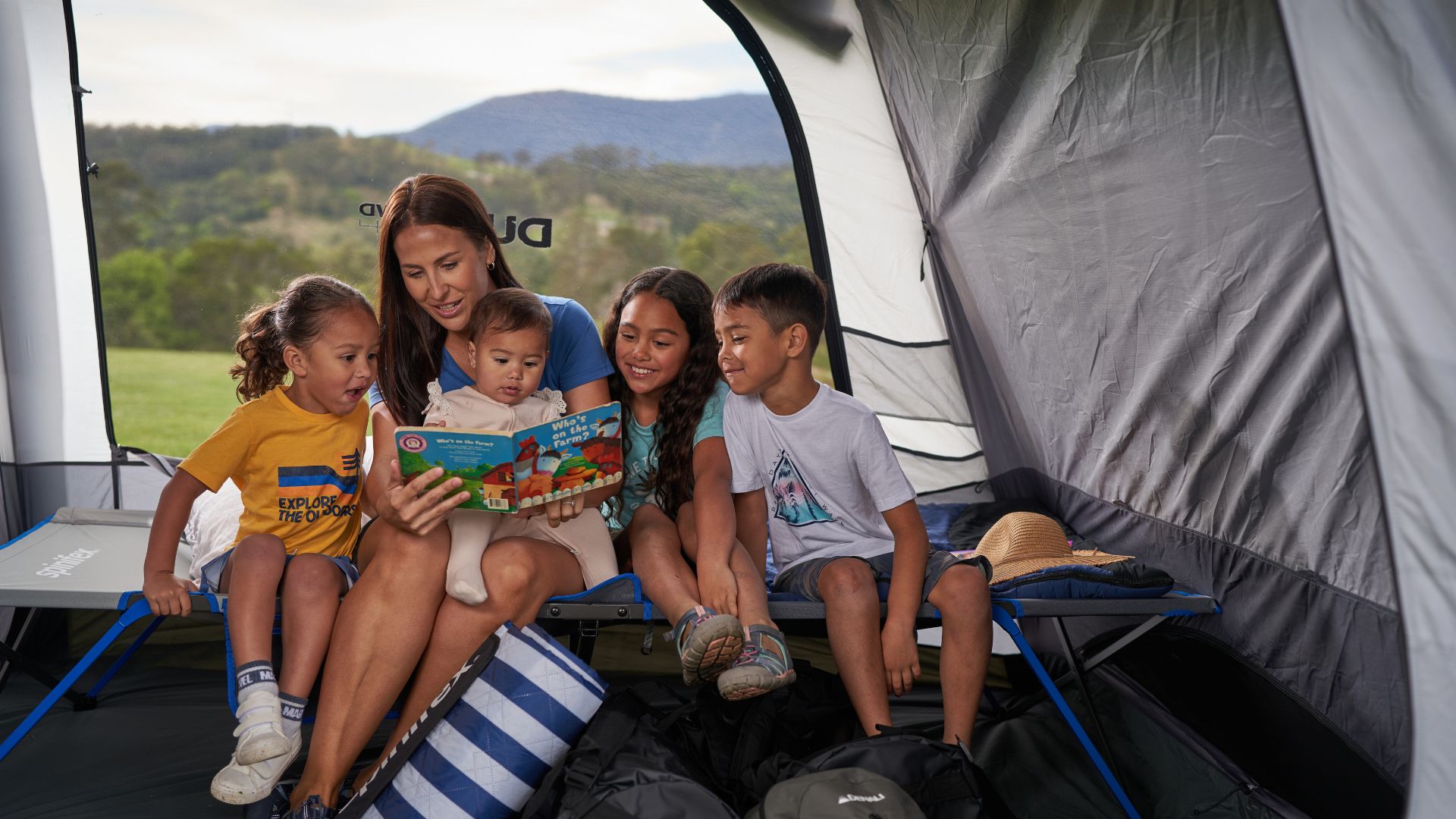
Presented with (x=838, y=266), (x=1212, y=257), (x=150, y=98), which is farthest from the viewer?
(x=150, y=98)

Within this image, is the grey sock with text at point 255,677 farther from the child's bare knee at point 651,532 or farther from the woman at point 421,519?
the child's bare knee at point 651,532

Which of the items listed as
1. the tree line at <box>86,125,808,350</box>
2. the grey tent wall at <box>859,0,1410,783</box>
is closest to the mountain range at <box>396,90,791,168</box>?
the grey tent wall at <box>859,0,1410,783</box>

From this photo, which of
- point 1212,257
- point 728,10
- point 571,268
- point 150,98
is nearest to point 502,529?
point 1212,257

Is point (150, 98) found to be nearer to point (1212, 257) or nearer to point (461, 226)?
point (461, 226)

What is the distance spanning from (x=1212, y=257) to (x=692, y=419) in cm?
100

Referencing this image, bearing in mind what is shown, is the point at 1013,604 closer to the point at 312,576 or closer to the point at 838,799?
the point at 838,799

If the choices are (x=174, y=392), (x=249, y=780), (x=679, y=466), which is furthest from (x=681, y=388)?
(x=174, y=392)

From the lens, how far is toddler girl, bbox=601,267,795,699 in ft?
6.04

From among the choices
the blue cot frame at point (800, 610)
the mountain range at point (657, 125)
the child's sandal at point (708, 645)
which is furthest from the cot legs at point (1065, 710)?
the mountain range at point (657, 125)

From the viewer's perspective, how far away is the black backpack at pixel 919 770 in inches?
61.7

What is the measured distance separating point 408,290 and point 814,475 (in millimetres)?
890

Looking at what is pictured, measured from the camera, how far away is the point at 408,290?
2.06 metres

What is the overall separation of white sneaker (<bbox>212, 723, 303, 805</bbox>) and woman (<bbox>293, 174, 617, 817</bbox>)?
59 millimetres

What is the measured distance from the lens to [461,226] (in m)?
2.01
